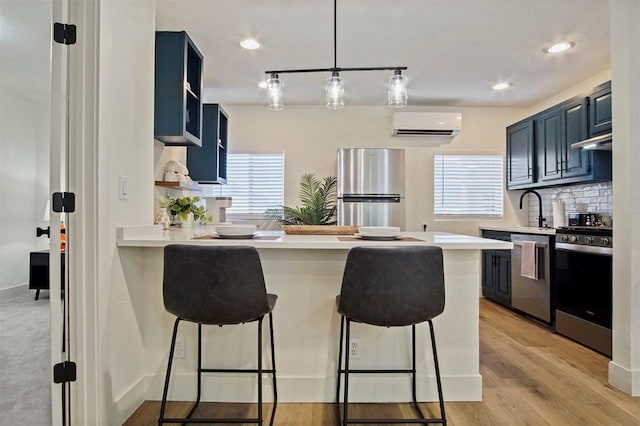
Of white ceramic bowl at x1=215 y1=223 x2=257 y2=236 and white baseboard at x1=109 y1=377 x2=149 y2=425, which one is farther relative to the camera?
white ceramic bowl at x1=215 y1=223 x2=257 y2=236

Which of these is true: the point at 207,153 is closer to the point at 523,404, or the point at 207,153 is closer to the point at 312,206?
the point at 312,206

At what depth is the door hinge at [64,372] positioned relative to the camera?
1732 mm

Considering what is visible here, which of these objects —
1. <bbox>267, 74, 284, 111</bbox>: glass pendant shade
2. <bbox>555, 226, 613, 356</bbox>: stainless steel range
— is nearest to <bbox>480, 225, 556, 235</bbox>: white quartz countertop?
<bbox>555, 226, 613, 356</bbox>: stainless steel range

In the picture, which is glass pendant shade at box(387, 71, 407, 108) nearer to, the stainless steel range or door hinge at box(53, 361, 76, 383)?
the stainless steel range

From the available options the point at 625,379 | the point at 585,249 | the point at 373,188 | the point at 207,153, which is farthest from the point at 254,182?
the point at 625,379

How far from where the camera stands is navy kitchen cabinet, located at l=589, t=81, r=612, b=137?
317 centimetres

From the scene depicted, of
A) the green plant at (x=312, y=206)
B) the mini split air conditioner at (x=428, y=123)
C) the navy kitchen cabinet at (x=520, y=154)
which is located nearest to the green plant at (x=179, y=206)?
the green plant at (x=312, y=206)

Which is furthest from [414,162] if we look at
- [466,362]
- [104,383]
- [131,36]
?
[104,383]

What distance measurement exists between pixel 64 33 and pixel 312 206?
3.23m

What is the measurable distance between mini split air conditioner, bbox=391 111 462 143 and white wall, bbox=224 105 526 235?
285 millimetres

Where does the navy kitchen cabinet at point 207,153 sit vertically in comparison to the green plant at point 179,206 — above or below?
above

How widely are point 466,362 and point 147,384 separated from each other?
182 centimetres

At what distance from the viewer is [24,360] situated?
233 centimetres

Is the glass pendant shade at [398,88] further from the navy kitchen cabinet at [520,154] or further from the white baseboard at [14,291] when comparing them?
the navy kitchen cabinet at [520,154]
